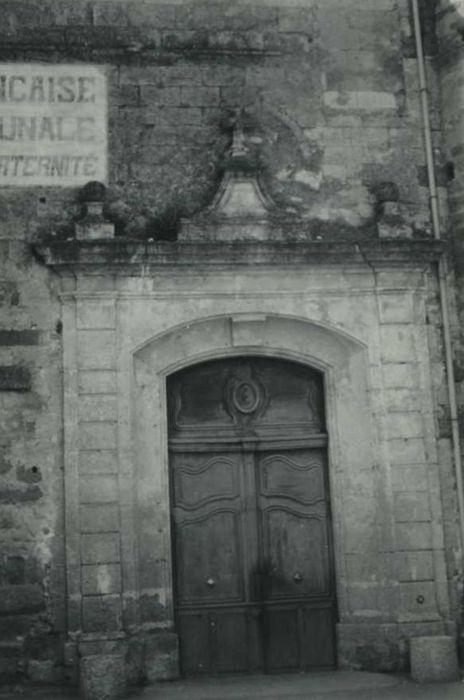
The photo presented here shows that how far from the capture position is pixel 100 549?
23.7 feet

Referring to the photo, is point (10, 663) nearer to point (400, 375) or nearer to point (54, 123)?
point (400, 375)

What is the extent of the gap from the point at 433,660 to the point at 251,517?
1.76m

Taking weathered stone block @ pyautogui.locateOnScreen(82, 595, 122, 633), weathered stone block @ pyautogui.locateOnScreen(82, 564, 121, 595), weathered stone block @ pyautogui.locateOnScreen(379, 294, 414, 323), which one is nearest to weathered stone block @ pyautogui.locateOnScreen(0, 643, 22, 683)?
weathered stone block @ pyautogui.locateOnScreen(82, 595, 122, 633)

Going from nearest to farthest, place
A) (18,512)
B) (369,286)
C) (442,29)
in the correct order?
1. (18,512)
2. (369,286)
3. (442,29)

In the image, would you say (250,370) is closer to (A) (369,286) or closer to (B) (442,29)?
(A) (369,286)

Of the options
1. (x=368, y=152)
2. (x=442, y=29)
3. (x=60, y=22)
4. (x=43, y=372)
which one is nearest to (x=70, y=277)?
(x=43, y=372)

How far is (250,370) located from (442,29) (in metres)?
3.45

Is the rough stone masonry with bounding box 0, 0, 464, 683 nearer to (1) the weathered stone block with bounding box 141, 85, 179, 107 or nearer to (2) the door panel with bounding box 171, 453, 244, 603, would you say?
(1) the weathered stone block with bounding box 141, 85, 179, 107

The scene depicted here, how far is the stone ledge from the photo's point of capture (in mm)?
7484

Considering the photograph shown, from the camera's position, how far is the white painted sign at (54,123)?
7.82 metres

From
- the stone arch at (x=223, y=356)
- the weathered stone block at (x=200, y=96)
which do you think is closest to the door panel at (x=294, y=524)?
the stone arch at (x=223, y=356)

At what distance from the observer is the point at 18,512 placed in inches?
286

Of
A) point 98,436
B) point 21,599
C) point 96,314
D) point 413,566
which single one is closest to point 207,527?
point 98,436

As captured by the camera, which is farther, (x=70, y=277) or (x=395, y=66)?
(x=395, y=66)
